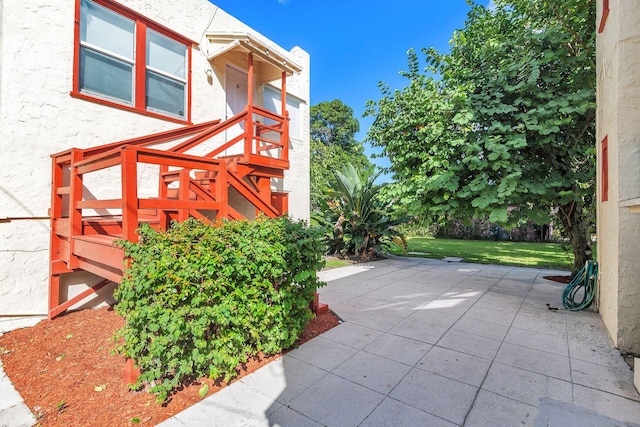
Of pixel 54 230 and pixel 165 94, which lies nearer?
pixel 54 230

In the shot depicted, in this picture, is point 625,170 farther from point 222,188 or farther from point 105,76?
point 105,76

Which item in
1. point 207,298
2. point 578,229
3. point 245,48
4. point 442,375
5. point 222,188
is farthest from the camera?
point 578,229

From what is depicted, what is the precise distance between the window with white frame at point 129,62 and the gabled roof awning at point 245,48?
58 cm

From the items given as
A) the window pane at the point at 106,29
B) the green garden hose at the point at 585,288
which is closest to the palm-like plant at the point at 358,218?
the green garden hose at the point at 585,288

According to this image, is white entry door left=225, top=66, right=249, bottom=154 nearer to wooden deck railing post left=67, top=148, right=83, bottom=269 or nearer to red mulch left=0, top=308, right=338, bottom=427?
wooden deck railing post left=67, top=148, right=83, bottom=269

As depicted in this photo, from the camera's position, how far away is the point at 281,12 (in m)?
10.5

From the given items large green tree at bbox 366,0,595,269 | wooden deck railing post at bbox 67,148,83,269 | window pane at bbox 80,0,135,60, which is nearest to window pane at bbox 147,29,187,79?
window pane at bbox 80,0,135,60

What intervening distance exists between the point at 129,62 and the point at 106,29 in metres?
0.56

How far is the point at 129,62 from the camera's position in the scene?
5.29 meters

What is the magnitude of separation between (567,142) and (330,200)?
666cm

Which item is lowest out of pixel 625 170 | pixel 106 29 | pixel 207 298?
pixel 207 298

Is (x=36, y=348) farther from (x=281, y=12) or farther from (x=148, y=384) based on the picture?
(x=281, y=12)

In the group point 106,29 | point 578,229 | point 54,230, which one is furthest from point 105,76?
point 578,229

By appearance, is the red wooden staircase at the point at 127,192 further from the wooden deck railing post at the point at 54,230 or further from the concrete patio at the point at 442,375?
the concrete patio at the point at 442,375
